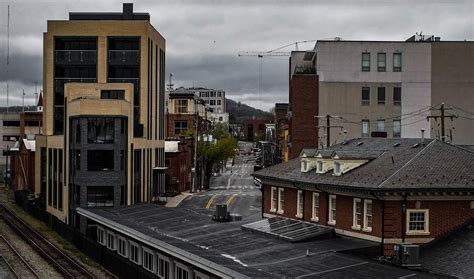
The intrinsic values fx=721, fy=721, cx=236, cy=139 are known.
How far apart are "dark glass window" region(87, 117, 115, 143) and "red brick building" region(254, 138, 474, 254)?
25.0 meters

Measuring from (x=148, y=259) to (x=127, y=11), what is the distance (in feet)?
186

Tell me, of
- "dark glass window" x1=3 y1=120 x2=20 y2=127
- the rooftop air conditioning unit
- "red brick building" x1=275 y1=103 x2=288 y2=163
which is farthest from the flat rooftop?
"dark glass window" x1=3 y1=120 x2=20 y2=127

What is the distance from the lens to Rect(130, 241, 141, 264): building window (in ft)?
132

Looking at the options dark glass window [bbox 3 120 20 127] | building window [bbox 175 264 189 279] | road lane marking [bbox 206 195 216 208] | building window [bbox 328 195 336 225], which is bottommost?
road lane marking [bbox 206 195 216 208]

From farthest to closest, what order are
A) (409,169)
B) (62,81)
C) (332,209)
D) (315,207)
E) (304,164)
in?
(62,81) → (304,164) → (315,207) → (332,209) → (409,169)

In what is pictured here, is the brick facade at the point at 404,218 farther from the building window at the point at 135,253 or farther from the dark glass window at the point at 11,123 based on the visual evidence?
the dark glass window at the point at 11,123

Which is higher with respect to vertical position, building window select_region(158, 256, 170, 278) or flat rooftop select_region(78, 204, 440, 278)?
flat rooftop select_region(78, 204, 440, 278)

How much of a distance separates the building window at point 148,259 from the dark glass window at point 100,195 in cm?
2054

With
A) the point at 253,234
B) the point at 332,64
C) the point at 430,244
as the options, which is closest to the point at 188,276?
the point at 253,234

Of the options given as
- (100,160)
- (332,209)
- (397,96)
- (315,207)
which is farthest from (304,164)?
(397,96)

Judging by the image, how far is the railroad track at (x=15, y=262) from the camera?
4364cm

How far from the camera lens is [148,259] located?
3847 centimetres

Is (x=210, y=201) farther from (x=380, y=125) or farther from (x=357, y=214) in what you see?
(x=357, y=214)

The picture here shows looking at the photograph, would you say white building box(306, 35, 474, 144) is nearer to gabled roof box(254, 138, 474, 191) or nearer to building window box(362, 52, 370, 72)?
building window box(362, 52, 370, 72)
